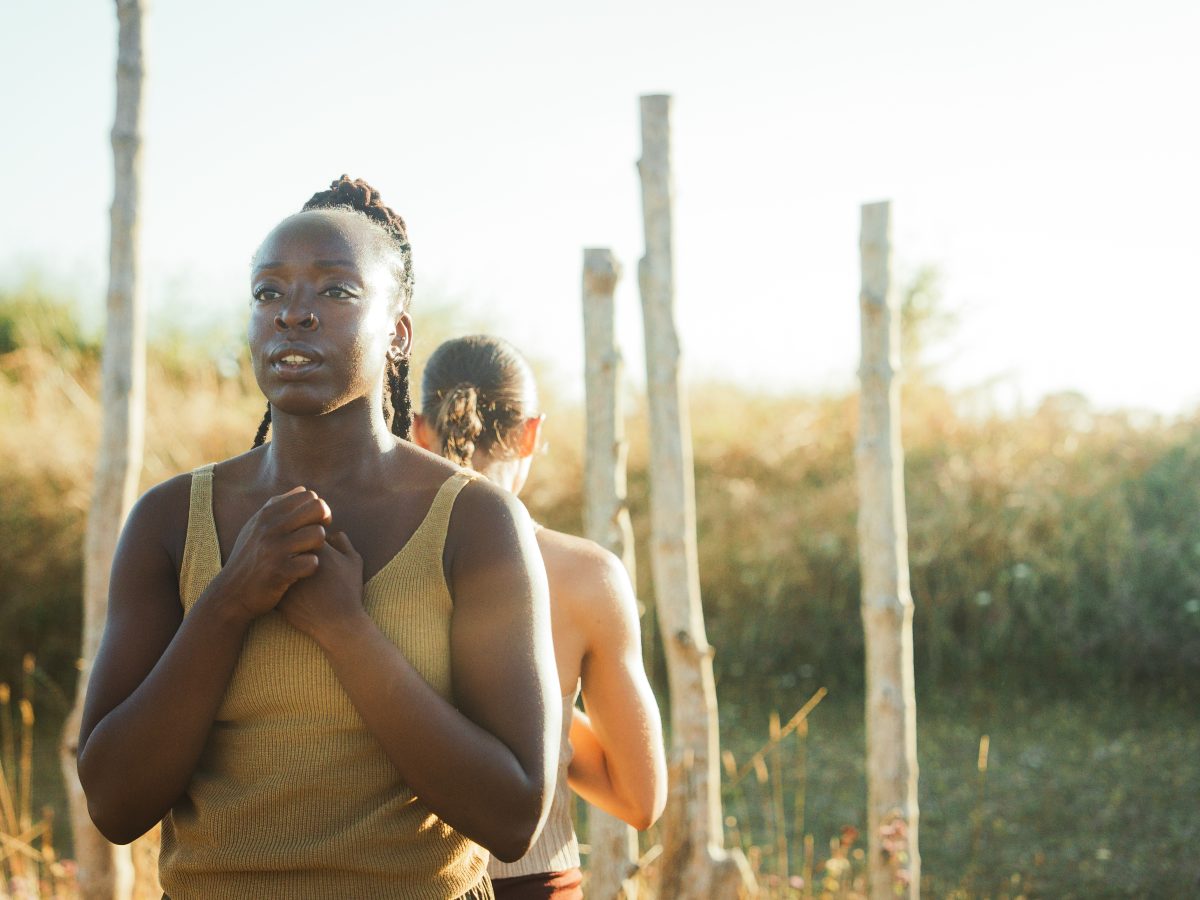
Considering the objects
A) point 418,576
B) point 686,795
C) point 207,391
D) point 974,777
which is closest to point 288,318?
point 418,576

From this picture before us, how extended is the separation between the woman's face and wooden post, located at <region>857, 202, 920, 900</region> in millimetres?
3281

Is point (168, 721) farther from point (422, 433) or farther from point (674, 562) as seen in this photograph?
point (674, 562)

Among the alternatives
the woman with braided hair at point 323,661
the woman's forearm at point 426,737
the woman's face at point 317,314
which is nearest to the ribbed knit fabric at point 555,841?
the woman with braided hair at point 323,661

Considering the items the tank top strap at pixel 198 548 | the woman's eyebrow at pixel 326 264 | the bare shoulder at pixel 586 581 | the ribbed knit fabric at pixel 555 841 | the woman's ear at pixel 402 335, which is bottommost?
the ribbed knit fabric at pixel 555 841

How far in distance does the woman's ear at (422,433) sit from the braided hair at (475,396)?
13mm

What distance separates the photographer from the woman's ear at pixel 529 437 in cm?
227

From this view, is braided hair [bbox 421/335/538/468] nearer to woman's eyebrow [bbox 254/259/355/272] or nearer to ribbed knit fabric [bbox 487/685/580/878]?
ribbed knit fabric [bbox 487/685/580/878]

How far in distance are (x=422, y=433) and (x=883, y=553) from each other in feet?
8.60

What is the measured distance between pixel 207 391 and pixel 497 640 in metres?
10.2

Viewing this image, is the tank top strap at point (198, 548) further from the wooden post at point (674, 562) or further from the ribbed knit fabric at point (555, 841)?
the wooden post at point (674, 562)

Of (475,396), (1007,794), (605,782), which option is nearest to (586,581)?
(605,782)

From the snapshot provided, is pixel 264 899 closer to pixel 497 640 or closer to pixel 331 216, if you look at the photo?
pixel 497 640

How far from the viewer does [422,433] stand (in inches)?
87.1

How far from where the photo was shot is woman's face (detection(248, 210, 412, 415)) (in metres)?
1.27
